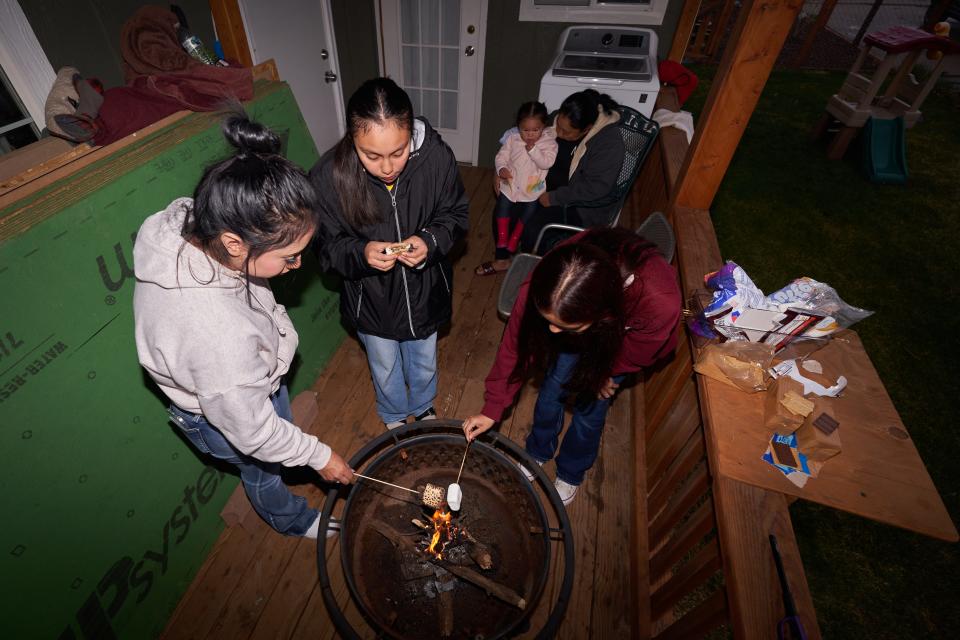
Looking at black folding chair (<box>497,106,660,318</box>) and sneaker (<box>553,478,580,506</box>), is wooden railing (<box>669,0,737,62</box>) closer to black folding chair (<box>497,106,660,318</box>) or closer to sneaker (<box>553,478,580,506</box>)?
black folding chair (<box>497,106,660,318</box>)

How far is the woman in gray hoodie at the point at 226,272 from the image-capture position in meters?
1.06

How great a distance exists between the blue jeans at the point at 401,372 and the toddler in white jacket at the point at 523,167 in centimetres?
154

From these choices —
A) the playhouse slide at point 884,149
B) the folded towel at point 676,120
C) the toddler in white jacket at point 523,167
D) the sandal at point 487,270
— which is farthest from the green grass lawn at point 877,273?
the sandal at point 487,270

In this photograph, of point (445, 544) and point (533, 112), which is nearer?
point (445, 544)

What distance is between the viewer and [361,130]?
55.2 inches

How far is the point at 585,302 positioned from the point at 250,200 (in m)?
0.94

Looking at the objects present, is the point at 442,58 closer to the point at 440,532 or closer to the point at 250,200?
the point at 250,200

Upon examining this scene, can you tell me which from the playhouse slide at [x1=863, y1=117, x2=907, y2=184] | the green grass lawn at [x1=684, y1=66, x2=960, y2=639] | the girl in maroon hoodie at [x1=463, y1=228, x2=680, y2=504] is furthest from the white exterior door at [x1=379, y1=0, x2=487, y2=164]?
the playhouse slide at [x1=863, y1=117, x2=907, y2=184]

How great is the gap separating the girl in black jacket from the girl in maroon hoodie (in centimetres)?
43

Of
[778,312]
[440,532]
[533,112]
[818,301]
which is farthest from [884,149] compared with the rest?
[440,532]

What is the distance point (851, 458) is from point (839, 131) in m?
6.54

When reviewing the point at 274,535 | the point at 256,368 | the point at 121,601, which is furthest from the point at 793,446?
the point at 121,601

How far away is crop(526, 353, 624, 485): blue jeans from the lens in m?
1.91

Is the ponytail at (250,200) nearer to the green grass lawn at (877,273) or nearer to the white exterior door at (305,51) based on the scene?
the white exterior door at (305,51)
